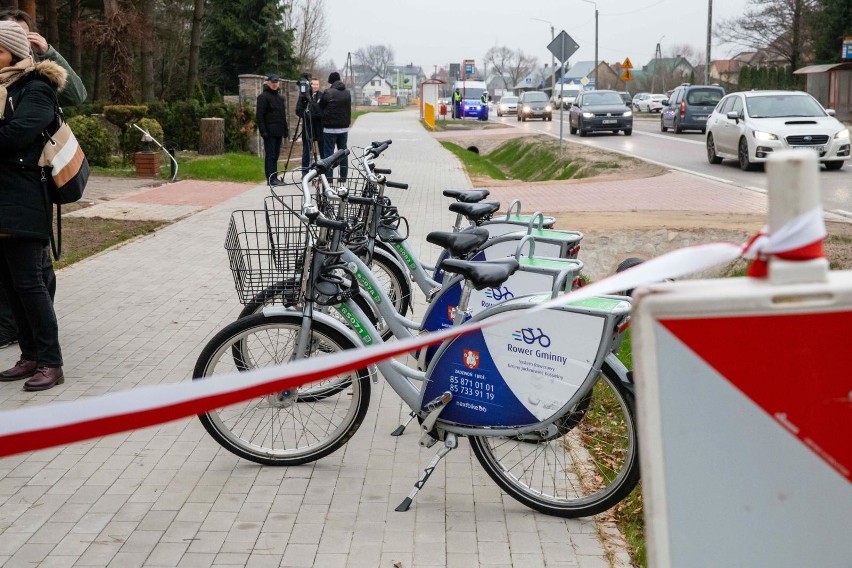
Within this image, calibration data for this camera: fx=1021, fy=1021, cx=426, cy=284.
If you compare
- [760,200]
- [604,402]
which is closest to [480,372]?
[604,402]

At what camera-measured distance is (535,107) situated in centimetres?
5381

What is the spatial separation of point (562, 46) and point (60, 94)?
1872 cm

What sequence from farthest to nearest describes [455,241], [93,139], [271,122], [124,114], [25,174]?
1. [124,114]
2. [93,139]
3. [271,122]
4. [25,174]
5. [455,241]

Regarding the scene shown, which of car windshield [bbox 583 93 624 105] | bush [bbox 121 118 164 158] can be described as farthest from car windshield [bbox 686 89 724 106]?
bush [bbox 121 118 164 158]

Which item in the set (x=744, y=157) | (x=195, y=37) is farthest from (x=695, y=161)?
(x=195, y=37)

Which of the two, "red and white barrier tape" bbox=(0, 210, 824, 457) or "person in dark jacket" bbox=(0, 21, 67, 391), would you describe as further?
"person in dark jacket" bbox=(0, 21, 67, 391)

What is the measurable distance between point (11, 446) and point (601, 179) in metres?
18.2

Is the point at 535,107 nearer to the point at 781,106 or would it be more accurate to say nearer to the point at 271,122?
the point at 781,106

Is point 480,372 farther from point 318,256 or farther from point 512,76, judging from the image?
point 512,76

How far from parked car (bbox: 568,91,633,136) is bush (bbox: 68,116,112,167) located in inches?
720

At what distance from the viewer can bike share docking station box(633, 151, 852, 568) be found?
69.5 inches

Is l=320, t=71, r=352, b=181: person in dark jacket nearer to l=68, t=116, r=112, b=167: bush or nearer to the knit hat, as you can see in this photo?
l=68, t=116, r=112, b=167: bush

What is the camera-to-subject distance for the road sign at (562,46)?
78.7 feet

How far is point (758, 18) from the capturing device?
6256 cm
